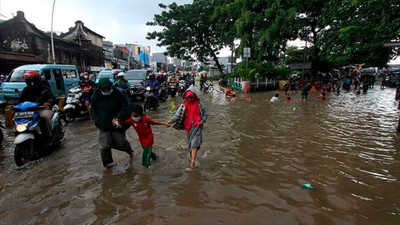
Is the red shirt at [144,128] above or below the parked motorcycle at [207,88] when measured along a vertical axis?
above

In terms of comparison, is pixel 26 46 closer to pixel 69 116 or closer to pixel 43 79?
pixel 43 79

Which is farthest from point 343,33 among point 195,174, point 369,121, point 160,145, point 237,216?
point 237,216

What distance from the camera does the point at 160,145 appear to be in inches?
255

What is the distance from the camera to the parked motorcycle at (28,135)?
487cm

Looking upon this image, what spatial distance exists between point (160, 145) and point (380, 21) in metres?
8.51

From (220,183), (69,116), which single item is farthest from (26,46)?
(220,183)

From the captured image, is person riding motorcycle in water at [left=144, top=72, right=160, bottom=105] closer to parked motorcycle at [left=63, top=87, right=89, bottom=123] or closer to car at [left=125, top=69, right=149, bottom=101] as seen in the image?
car at [left=125, top=69, right=149, bottom=101]

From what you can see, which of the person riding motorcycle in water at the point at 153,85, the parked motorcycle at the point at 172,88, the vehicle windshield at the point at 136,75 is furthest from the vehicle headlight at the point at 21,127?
the parked motorcycle at the point at 172,88

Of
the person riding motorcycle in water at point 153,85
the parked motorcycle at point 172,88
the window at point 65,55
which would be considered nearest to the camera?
the person riding motorcycle in water at point 153,85

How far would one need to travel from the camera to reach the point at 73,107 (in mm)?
9375

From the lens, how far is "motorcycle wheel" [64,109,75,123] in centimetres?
935

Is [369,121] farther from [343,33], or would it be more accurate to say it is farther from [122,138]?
[122,138]

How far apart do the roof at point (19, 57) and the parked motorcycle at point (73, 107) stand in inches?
542

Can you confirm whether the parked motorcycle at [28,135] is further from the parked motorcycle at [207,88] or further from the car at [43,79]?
the parked motorcycle at [207,88]
